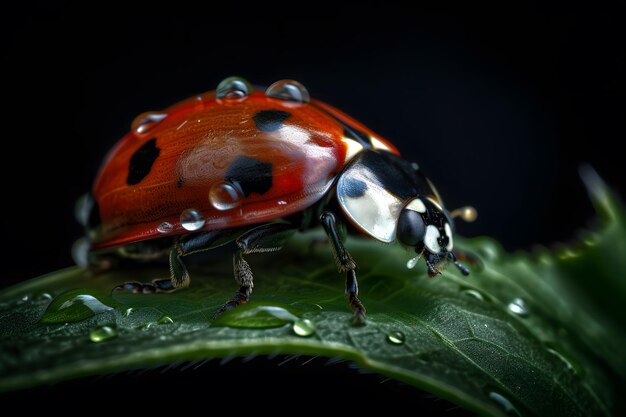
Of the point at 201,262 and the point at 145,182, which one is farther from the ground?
the point at 145,182

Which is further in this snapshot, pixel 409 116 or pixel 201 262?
pixel 409 116

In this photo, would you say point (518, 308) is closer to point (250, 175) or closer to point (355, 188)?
point (355, 188)

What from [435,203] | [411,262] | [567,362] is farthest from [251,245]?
[567,362]

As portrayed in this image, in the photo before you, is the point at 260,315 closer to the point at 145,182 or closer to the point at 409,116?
the point at 145,182

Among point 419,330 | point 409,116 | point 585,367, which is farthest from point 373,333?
point 409,116

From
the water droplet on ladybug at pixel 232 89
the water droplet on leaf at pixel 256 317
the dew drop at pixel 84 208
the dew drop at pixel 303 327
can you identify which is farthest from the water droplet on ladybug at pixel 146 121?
the dew drop at pixel 303 327
